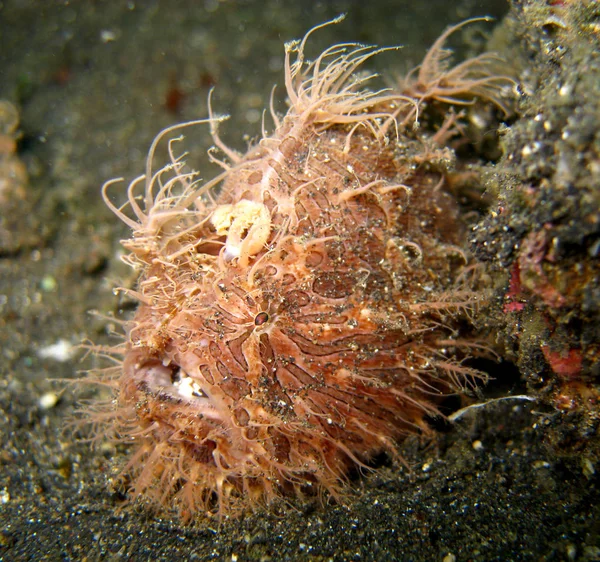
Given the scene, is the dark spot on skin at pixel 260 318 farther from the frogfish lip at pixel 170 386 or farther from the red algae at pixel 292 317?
the frogfish lip at pixel 170 386

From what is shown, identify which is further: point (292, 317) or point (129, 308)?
point (129, 308)

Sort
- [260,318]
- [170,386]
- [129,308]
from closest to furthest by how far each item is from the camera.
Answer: [260,318] → [170,386] → [129,308]

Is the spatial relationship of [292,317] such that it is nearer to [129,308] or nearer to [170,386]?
[170,386]

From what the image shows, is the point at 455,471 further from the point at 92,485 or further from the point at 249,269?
the point at 92,485

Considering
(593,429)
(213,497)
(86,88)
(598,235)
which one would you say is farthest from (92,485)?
(86,88)

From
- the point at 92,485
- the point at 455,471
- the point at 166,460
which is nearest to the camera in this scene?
the point at 166,460

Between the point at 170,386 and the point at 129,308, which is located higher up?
the point at 129,308

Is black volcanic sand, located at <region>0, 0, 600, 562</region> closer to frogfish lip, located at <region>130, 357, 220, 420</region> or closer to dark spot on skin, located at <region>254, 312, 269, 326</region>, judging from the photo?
frogfish lip, located at <region>130, 357, 220, 420</region>

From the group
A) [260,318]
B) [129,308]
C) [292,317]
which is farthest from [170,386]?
[129,308]
